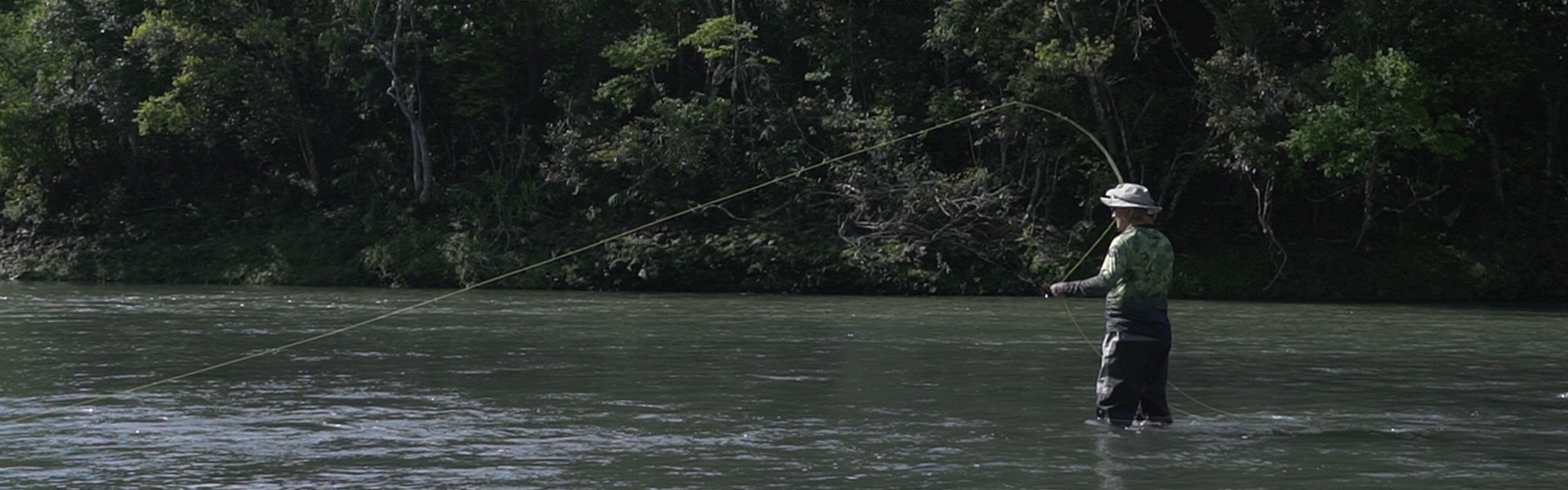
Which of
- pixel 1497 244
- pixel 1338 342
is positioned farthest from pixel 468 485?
pixel 1497 244

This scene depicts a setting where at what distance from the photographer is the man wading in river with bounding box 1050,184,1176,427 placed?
35.2 feet

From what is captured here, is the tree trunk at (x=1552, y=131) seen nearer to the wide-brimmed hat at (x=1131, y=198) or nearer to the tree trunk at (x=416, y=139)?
the tree trunk at (x=416, y=139)

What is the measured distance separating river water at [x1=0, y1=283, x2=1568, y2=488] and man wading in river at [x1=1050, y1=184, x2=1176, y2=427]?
0.79 feet

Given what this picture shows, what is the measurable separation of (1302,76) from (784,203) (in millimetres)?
9753

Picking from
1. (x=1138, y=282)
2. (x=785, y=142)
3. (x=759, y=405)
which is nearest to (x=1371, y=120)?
(x=785, y=142)

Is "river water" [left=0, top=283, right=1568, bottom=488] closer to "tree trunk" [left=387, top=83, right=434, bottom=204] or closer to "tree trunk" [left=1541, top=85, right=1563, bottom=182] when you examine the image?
"tree trunk" [left=1541, top=85, right=1563, bottom=182]

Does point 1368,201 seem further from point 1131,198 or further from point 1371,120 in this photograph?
point 1131,198

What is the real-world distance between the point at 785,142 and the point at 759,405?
2216 cm

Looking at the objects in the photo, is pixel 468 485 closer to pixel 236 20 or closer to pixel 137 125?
pixel 236 20

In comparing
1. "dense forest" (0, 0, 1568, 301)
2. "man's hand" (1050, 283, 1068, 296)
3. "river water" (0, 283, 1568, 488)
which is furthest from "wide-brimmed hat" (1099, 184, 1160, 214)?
"dense forest" (0, 0, 1568, 301)

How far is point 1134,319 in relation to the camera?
10797 mm

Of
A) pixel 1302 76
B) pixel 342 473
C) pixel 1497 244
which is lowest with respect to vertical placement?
pixel 342 473

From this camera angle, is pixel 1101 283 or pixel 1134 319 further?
pixel 1134 319

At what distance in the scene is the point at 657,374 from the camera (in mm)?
14578
